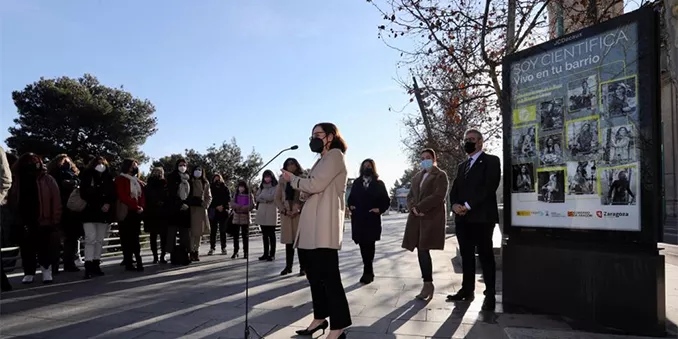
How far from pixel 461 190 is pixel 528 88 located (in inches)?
56.9

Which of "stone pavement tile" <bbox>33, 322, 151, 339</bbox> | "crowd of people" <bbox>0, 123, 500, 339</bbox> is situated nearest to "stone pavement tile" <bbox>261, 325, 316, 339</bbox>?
"crowd of people" <bbox>0, 123, 500, 339</bbox>

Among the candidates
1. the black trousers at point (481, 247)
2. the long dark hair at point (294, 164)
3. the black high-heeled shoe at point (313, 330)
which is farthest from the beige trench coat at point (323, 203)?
the long dark hair at point (294, 164)

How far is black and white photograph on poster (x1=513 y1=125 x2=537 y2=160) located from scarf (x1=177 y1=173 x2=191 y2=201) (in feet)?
20.1

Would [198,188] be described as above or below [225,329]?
above

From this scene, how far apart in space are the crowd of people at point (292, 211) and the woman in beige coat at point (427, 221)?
0.01 meters

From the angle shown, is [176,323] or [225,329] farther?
[176,323]

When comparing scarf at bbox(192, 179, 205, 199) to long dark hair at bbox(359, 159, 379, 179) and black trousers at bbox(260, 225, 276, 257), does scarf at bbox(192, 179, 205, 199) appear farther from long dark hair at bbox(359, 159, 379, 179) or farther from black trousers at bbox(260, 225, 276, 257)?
long dark hair at bbox(359, 159, 379, 179)

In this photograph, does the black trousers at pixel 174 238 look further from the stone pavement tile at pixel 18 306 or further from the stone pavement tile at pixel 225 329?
the stone pavement tile at pixel 225 329

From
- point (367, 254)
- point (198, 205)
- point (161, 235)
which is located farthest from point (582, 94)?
point (161, 235)

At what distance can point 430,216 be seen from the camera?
20.5 feet

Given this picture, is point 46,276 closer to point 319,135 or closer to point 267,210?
point 267,210

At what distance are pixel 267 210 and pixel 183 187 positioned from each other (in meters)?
1.67

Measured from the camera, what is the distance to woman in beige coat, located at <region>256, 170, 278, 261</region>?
938 centimetres

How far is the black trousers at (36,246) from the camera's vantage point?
6758 mm
